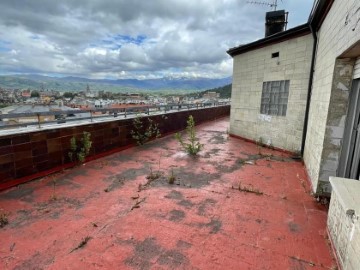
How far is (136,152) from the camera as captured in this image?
6.61m

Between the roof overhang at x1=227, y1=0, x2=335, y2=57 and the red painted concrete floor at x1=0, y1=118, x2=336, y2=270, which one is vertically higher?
the roof overhang at x1=227, y1=0, x2=335, y2=57

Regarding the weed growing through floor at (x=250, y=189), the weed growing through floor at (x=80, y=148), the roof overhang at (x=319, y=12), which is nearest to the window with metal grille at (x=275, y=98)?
the roof overhang at (x=319, y=12)

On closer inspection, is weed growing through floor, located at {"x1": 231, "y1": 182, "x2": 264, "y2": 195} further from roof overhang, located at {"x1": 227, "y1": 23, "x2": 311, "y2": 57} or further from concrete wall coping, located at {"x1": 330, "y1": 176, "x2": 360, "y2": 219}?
roof overhang, located at {"x1": 227, "y1": 23, "x2": 311, "y2": 57}

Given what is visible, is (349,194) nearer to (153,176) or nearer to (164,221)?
(164,221)

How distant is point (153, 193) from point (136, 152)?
9.46 ft

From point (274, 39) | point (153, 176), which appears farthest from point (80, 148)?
point (274, 39)

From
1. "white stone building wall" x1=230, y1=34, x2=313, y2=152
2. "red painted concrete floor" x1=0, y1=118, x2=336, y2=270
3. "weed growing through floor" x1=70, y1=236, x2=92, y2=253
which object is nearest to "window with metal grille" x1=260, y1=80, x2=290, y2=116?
"white stone building wall" x1=230, y1=34, x2=313, y2=152

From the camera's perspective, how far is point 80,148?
5.33 metres

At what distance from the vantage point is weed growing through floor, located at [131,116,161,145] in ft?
24.0

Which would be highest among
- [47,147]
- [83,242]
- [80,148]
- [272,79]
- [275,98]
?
[272,79]

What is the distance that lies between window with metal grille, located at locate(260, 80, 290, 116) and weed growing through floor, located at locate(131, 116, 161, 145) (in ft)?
13.0

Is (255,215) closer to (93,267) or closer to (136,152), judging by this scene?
(93,267)

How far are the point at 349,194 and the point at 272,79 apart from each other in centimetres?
562

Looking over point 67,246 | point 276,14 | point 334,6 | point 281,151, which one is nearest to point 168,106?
point 281,151
